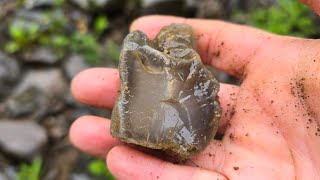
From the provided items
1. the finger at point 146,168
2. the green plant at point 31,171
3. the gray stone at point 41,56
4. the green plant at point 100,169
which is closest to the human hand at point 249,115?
the finger at point 146,168

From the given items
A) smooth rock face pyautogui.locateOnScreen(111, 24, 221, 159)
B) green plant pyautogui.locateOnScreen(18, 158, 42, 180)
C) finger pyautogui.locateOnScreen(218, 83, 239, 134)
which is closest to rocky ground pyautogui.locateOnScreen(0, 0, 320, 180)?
green plant pyautogui.locateOnScreen(18, 158, 42, 180)

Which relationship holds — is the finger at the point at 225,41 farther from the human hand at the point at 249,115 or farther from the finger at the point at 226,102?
the finger at the point at 226,102

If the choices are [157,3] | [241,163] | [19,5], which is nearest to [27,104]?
[19,5]

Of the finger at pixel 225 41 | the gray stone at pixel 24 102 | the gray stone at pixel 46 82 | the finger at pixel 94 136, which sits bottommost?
the gray stone at pixel 24 102

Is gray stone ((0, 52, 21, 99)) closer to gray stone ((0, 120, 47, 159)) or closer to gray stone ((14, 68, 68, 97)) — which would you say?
gray stone ((14, 68, 68, 97))

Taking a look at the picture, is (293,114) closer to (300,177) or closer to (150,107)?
(300,177)

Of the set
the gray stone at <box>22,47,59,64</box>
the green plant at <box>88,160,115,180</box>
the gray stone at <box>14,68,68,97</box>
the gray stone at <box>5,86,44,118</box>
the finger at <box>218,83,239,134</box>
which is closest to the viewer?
the finger at <box>218,83,239,134</box>
